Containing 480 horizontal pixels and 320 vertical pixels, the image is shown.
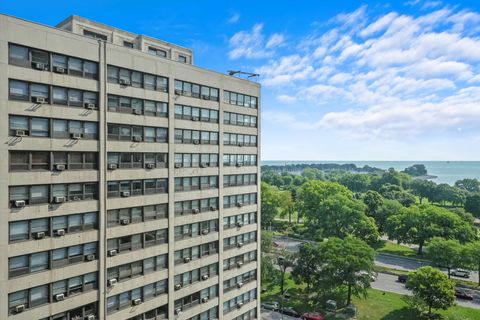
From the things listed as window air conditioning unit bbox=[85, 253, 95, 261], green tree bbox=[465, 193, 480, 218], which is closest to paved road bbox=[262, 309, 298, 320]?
window air conditioning unit bbox=[85, 253, 95, 261]

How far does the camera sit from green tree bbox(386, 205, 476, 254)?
85.8 m

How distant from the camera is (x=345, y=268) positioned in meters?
60.8

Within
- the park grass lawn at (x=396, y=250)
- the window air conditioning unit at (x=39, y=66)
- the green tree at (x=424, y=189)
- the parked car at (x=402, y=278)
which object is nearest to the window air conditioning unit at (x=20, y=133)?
the window air conditioning unit at (x=39, y=66)

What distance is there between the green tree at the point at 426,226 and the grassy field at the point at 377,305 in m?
28.4

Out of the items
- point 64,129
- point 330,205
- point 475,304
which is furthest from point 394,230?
point 64,129

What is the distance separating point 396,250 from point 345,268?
145 ft

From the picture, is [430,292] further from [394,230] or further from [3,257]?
[3,257]

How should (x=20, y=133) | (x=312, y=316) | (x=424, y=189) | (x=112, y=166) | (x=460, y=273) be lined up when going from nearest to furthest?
(x=20, y=133), (x=112, y=166), (x=312, y=316), (x=460, y=273), (x=424, y=189)

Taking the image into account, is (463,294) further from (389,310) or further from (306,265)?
(306,265)

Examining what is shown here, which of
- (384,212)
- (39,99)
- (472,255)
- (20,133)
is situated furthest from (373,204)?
(20,133)

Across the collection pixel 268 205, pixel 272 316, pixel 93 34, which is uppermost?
pixel 93 34

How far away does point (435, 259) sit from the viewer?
245 feet

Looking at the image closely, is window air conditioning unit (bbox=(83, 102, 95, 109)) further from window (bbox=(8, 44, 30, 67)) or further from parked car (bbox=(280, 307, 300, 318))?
parked car (bbox=(280, 307, 300, 318))

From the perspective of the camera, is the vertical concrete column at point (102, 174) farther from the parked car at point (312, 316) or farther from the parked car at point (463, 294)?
the parked car at point (463, 294)
